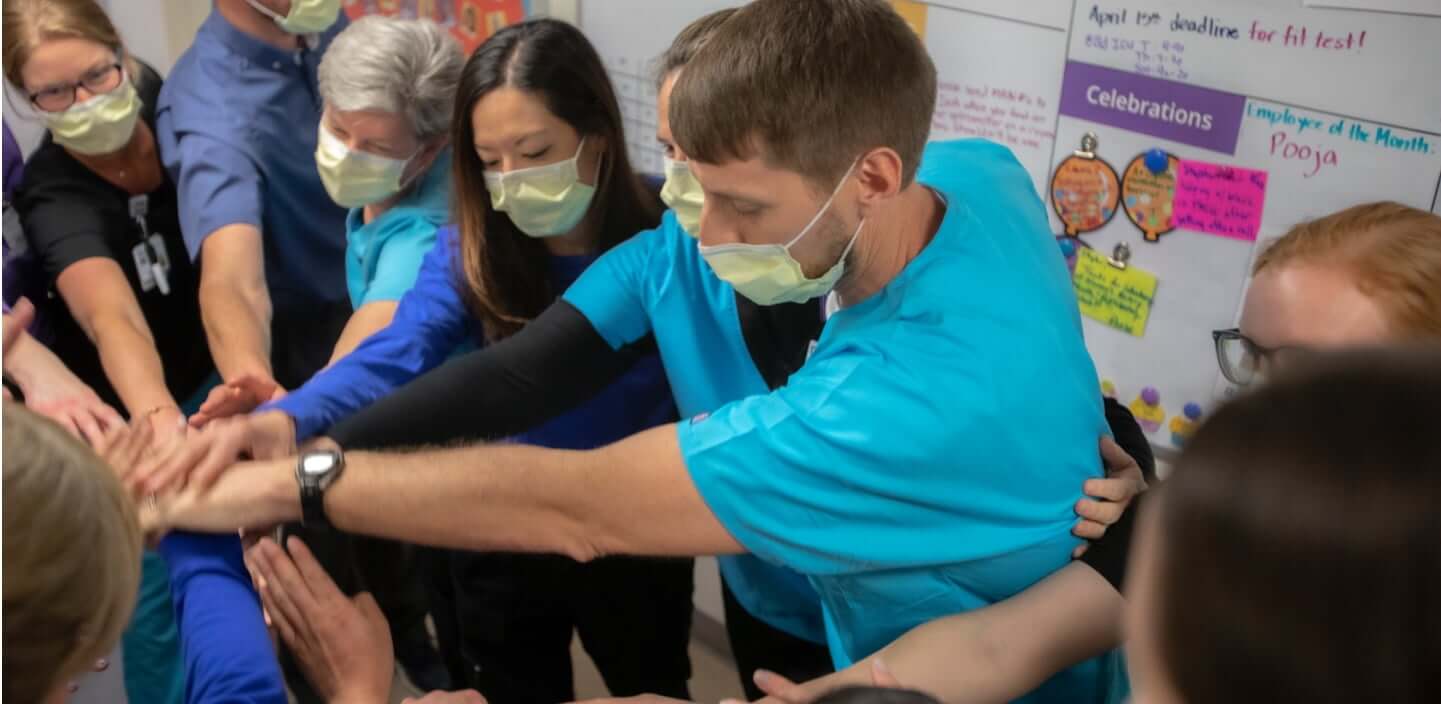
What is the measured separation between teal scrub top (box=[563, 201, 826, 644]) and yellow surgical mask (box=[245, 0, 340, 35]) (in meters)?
1.01

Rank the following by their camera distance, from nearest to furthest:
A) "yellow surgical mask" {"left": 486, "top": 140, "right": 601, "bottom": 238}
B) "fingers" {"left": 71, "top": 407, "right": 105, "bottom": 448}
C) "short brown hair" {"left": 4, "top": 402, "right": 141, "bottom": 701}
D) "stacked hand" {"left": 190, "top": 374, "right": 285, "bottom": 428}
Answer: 1. "short brown hair" {"left": 4, "top": 402, "right": 141, "bottom": 701}
2. "fingers" {"left": 71, "top": 407, "right": 105, "bottom": 448}
3. "stacked hand" {"left": 190, "top": 374, "right": 285, "bottom": 428}
4. "yellow surgical mask" {"left": 486, "top": 140, "right": 601, "bottom": 238}

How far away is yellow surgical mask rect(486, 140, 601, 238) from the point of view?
1.62 meters

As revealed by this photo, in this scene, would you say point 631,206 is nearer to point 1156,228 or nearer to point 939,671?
point 1156,228

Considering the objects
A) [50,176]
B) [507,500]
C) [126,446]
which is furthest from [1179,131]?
[50,176]

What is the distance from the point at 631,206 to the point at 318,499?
0.73 meters

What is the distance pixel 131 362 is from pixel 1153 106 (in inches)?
65.4

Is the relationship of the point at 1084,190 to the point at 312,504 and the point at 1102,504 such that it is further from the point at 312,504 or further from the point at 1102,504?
the point at 312,504

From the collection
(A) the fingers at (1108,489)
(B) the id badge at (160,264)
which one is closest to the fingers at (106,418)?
(B) the id badge at (160,264)

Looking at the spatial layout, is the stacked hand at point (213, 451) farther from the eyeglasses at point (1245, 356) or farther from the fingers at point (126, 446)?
the eyeglasses at point (1245, 356)

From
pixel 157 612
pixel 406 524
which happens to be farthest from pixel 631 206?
pixel 157 612

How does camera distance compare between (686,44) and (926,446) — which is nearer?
(926,446)

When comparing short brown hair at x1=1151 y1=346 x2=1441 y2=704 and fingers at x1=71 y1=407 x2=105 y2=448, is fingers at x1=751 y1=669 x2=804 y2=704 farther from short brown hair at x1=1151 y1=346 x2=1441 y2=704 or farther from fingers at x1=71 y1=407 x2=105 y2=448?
fingers at x1=71 y1=407 x2=105 y2=448

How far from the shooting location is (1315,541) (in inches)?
16.7

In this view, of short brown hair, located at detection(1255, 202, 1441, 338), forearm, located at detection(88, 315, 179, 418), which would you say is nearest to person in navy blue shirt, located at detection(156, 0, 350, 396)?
forearm, located at detection(88, 315, 179, 418)
